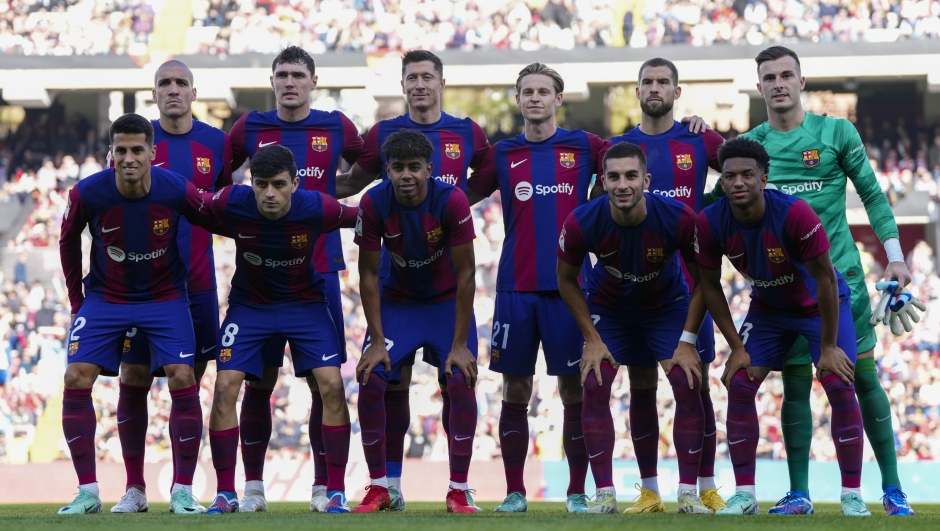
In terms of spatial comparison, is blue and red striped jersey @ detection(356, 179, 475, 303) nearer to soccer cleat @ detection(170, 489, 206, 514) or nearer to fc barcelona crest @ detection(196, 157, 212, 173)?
fc barcelona crest @ detection(196, 157, 212, 173)

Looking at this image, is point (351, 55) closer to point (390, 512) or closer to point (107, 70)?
point (107, 70)

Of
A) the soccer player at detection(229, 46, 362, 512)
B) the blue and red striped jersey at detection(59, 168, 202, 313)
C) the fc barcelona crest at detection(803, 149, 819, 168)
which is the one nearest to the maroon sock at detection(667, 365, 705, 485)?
the fc barcelona crest at detection(803, 149, 819, 168)

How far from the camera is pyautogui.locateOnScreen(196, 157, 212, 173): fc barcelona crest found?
698cm

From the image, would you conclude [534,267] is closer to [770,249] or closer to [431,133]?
[431,133]

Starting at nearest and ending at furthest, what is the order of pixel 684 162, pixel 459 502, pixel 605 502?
pixel 605 502 < pixel 459 502 < pixel 684 162

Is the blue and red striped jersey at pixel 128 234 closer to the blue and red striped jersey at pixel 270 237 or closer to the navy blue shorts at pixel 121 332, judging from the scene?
the navy blue shorts at pixel 121 332

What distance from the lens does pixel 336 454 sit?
6207 millimetres

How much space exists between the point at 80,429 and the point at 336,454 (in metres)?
1.42

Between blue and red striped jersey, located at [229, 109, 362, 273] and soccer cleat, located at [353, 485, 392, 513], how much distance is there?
4.64ft

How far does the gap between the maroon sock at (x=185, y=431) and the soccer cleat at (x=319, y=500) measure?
76 cm

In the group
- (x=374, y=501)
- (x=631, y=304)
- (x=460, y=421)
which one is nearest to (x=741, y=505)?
(x=631, y=304)

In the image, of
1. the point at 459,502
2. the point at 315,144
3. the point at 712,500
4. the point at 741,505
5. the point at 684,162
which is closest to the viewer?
the point at 741,505

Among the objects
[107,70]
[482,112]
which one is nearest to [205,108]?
[107,70]

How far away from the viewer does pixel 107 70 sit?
67.3 feet
